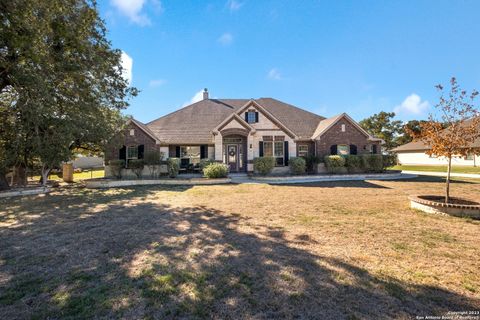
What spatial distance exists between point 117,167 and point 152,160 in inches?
122

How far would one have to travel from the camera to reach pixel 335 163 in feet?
64.1

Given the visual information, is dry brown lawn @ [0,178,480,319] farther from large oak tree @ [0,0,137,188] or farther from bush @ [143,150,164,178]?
bush @ [143,150,164,178]

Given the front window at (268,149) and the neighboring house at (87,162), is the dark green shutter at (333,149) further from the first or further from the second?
the neighboring house at (87,162)

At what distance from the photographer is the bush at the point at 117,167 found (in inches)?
712

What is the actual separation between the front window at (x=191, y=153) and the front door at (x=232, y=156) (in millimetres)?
2903

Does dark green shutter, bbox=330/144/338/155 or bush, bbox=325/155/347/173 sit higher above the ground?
dark green shutter, bbox=330/144/338/155

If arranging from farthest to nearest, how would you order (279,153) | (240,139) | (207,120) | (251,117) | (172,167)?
(207,120)
(279,153)
(251,117)
(240,139)
(172,167)

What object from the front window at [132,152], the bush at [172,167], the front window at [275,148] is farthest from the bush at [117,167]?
the front window at [275,148]

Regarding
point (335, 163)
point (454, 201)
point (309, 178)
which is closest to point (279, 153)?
point (309, 178)

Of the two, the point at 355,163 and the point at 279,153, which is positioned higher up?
the point at 279,153

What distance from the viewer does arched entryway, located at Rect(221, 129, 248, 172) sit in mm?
20125

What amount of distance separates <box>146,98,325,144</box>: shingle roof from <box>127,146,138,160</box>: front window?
2.35m

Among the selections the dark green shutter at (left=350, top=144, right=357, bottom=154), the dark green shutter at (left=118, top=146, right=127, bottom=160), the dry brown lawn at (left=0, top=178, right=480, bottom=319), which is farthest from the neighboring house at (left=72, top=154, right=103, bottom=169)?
the dark green shutter at (left=350, top=144, right=357, bottom=154)

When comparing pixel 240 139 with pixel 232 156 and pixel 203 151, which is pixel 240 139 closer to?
pixel 232 156
